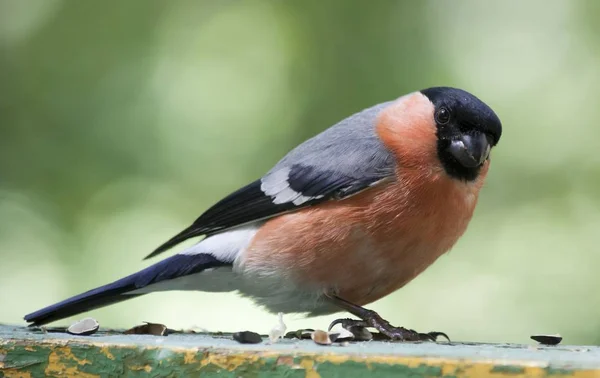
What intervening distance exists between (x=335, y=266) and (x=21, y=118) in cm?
361

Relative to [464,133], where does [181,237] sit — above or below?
below

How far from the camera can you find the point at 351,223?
320 cm

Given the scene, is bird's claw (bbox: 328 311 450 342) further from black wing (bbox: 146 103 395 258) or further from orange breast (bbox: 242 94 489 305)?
black wing (bbox: 146 103 395 258)

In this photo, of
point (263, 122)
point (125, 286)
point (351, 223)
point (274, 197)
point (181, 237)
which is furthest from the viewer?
point (263, 122)

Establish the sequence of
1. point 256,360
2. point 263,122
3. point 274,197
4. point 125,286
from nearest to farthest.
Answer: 1. point 256,360
2. point 125,286
3. point 274,197
4. point 263,122

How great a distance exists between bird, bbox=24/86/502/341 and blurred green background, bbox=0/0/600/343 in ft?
5.97

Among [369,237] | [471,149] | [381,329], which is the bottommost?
[381,329]

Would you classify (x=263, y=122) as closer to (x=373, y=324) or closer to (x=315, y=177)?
(x=315, y=177)

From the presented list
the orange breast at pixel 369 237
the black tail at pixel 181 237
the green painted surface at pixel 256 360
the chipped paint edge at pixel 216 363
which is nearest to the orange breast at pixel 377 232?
the orange breast at pixel 369 237

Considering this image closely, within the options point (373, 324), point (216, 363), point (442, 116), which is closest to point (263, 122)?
point (442, 116)

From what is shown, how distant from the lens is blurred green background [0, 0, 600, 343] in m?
5.46

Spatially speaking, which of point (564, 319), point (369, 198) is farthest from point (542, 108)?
point (369, 198)

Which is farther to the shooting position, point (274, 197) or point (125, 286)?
point (274, 197)

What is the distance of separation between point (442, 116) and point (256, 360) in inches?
67.5
